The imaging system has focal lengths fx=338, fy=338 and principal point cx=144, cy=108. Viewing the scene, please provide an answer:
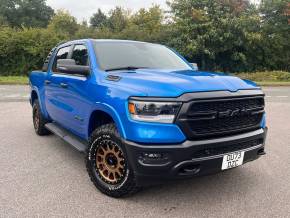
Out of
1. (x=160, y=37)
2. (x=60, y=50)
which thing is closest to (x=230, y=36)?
(x=160, y=37)

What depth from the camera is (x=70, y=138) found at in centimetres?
488

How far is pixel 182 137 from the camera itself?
10.7 feet

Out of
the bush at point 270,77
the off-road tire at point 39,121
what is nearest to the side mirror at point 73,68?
the off-road tire at point 39,121

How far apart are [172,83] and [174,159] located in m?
0.76

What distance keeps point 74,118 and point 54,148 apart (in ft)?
4.60

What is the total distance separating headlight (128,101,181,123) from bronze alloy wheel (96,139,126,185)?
53 centimetres

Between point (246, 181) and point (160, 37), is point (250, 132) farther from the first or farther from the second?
point (160, 37)

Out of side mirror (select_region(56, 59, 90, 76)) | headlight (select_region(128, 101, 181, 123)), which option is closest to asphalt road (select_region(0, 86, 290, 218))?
headlight (select_region(128, 101, 181, 123))

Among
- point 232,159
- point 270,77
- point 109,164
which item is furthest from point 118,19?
point 232,159

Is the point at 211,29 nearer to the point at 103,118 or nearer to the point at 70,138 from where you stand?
the point at 70,138

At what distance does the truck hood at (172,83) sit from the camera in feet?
10.9

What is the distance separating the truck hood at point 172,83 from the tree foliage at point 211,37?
868 inches

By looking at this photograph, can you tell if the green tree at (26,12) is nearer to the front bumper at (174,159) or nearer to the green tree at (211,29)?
the green tree at (211,29)

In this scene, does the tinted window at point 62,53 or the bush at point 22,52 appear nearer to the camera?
the tinted window at point 62,53
